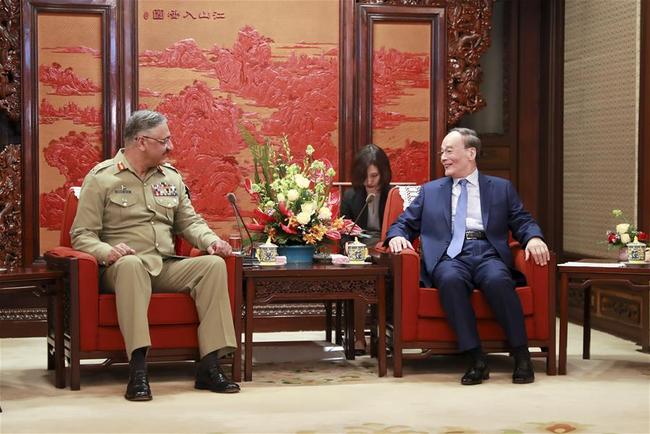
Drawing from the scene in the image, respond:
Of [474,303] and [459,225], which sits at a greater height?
[459,225]

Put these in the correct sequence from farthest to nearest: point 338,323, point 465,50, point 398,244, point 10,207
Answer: point 465,50 → point 10,207 → point 338,323 → point 398,244

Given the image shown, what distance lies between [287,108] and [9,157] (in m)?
1.70

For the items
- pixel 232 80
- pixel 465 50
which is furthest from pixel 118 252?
pixel 465 50

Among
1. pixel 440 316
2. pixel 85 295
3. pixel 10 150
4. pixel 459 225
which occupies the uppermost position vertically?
pixel 10 150

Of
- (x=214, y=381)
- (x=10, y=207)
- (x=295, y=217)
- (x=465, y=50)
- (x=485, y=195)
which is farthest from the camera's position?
(x=465, y=50)

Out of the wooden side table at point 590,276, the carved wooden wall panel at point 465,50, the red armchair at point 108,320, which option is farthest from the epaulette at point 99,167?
the carved wooden wall panel at point 465,50

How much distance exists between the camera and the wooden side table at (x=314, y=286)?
14.6 feet

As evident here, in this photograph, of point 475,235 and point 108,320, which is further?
point 475,235

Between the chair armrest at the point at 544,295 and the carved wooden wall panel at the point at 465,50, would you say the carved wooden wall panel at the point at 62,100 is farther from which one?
the chair armrest at the point at 544,295

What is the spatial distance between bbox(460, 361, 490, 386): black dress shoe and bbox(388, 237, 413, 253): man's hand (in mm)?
608

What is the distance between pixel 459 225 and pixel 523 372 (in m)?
0.77

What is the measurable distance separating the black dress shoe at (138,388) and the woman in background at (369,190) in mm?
1836

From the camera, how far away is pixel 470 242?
15.6 feet

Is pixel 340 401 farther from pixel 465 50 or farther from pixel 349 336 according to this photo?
pixel 465 50
